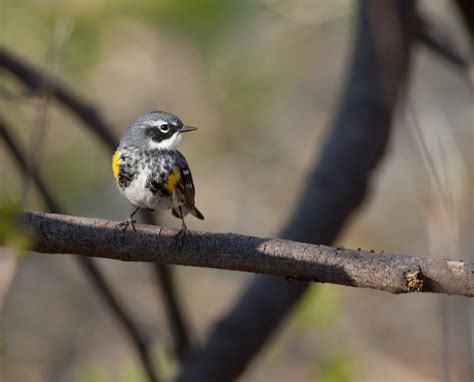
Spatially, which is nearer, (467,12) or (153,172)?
(153,172)

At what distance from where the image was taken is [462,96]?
→ 9930mm

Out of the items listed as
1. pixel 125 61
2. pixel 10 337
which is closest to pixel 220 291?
pixel 10 337

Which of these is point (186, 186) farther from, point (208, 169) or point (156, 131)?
point (208, 169)

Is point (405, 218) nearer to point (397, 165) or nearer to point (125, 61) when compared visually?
point (397, 165)

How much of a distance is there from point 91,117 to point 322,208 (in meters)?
1.49

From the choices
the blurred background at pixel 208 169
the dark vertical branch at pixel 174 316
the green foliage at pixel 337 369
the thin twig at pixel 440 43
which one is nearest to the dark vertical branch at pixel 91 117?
the dark vertical branch at pixel 174 316

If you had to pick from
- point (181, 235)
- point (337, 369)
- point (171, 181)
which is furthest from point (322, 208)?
point (181, 235)

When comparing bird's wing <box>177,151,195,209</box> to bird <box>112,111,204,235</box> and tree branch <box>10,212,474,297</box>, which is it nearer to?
bird <box>112,111,204,235</box>

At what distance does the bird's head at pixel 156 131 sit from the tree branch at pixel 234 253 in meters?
1.18

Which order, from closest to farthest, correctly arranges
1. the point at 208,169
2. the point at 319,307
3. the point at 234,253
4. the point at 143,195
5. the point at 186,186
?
the point at 234,253
the point at 143,195
the point at 186,186
the point at 319,307
the point at 208,169

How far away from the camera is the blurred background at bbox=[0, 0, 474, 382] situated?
8.09m

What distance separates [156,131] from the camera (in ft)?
14.4

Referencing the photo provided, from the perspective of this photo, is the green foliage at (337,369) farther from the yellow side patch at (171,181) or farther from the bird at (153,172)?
the yellow side patch at (171,181)

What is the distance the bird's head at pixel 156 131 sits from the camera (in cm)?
430
